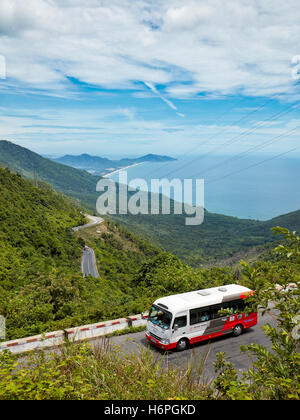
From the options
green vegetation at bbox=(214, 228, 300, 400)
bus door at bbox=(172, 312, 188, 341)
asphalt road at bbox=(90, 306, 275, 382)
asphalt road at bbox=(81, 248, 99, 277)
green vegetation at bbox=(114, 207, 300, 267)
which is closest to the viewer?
green vegetation at bbox=(214, 228, 300, 400)

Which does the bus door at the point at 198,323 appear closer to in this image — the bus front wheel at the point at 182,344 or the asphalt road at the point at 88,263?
the bus front wheel at the point at 182,344

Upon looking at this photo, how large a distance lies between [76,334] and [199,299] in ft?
17.5

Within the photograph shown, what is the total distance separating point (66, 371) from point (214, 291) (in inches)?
406

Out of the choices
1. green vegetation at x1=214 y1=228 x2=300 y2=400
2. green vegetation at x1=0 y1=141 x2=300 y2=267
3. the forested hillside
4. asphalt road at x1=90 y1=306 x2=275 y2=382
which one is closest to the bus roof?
asphalt road at x1=90 y1=306 x2=275 y2=382

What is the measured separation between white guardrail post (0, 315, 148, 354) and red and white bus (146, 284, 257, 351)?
203cm

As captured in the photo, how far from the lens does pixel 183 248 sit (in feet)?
484

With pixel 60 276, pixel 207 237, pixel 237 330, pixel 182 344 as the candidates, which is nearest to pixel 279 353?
pixel 182 344

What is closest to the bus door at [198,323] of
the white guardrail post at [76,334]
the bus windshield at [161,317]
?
the bus windshield at [161,317]

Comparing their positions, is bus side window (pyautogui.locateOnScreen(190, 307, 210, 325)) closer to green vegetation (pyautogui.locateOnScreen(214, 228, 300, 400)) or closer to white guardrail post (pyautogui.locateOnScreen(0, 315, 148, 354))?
white guardrail post (pyautogui.locateOnScreen(0, 315, 148, 354))

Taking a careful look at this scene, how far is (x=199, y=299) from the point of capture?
13.3 m

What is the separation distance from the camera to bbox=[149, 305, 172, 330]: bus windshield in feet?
41.3

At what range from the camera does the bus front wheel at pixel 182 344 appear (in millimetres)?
12656
